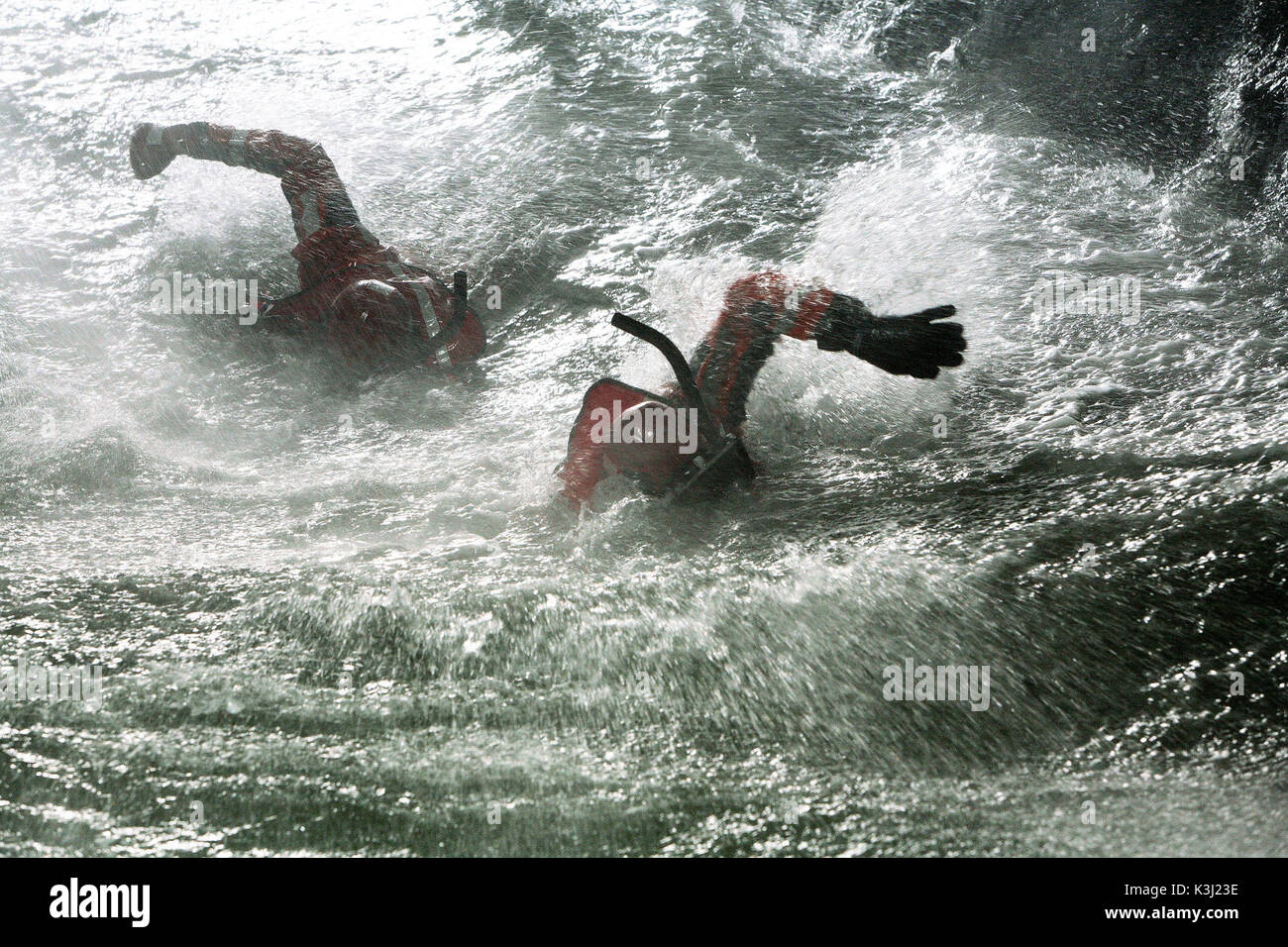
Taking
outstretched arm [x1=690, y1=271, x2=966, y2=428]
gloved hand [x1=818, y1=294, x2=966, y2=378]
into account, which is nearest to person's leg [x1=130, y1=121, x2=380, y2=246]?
outstretched arm [x1=690, y1=271, x2=966, y2=428]

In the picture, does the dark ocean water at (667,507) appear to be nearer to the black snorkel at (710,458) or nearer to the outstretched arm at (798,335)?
the black snorkel at (710,458)

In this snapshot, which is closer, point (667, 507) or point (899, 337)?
point (899, 337)

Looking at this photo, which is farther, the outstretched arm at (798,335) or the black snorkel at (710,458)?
the black snorkel at (710,458)

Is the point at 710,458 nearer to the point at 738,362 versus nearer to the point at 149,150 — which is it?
the point at 738,362

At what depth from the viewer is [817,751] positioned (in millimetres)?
2814

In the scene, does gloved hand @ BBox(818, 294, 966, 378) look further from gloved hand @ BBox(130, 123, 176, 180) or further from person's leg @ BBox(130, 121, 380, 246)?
gloved hand @ BBox(130, 123, 176, 180)

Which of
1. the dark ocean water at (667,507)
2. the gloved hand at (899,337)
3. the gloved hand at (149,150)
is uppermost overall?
the gloved hand at (149,150)

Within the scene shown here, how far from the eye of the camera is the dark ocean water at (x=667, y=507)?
8.87 feet

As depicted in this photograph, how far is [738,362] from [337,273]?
2.47 m

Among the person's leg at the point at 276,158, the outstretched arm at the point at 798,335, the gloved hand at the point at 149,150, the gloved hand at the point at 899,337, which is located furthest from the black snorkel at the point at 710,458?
the gloved hand at the point at 149,150

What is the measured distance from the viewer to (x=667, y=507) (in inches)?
152

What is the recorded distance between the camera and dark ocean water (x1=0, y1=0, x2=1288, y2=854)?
270 cm

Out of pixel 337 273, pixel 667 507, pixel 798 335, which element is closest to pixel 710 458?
pixel 667 507

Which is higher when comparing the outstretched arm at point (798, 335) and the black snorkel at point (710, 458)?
the outstretched arm at point (798, 335)
